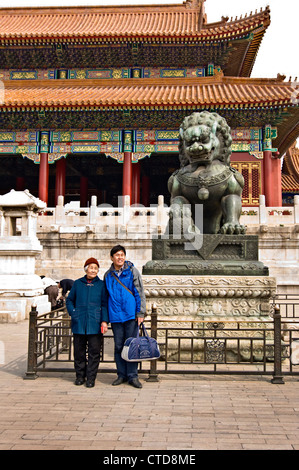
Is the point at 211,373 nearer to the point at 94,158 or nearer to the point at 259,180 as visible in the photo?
the point at 259,180

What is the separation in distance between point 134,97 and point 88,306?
48.6 ft

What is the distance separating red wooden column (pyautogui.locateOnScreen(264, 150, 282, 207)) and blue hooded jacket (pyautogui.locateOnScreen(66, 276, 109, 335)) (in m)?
14.2

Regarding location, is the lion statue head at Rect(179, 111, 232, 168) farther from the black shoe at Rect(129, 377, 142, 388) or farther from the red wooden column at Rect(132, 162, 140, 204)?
the red wooden column at Rect(132, 162, 140, 204)

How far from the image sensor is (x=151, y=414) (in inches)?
141

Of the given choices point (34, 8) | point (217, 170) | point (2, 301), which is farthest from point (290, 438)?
point (34, 8)

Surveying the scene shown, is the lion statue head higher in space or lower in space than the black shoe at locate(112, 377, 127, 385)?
higher

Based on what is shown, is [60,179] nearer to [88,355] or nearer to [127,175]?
[127,175]

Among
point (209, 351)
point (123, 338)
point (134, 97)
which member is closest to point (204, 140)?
point (209, 351)

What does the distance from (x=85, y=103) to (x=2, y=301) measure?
982 cm

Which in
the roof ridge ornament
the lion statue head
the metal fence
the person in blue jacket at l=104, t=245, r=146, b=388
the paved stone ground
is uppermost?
the roof ridge ornament

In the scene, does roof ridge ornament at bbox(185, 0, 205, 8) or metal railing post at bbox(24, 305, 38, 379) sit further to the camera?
roof ridge ornament at bbox(185, 0, 205, 8)

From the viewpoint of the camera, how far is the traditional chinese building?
57.0 feet

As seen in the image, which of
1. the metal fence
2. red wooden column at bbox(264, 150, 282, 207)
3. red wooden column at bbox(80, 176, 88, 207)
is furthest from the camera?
red wooden column at bbox(80, 176, 88, 207)

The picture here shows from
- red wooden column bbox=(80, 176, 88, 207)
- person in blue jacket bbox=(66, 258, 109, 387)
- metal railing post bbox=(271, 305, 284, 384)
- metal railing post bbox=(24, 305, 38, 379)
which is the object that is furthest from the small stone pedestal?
red wooden column bbox=(80, 176, 88, 207)
